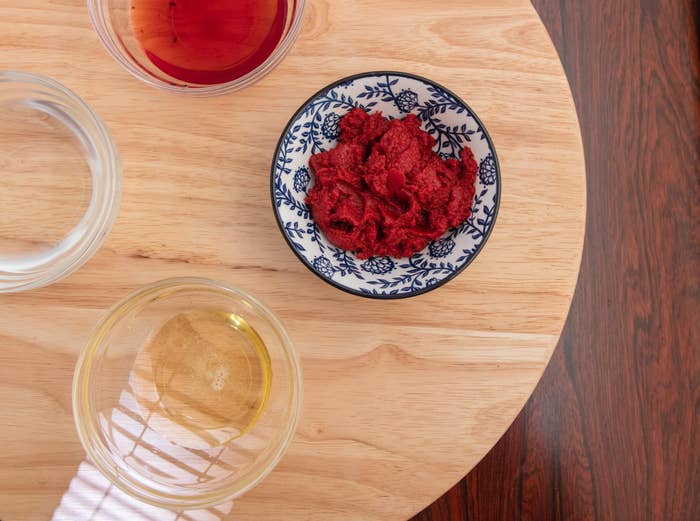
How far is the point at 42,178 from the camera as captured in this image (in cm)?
140

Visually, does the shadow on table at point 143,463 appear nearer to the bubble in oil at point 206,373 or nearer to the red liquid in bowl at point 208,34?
the bubble in oil at point 206,373

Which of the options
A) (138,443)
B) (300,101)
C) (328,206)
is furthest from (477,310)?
(138,443)

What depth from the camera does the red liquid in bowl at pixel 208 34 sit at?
52.5 inches

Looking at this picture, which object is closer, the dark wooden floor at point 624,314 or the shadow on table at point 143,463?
the shadow on table at point 143,463

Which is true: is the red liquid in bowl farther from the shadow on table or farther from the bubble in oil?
the shadow on table

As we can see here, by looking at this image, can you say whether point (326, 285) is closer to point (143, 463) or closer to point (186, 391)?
point (186, 391)

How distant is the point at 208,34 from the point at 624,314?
1.63 meters

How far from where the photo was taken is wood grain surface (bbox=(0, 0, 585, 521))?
133 cm

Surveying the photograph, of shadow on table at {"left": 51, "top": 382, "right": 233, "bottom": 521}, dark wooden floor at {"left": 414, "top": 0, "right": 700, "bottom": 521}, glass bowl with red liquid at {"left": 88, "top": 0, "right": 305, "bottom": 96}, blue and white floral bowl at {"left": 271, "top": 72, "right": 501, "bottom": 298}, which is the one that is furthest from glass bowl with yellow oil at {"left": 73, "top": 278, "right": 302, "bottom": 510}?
dark wooden floor at {"left": 414, "top": 0, "right": 700, "bottom": 521}

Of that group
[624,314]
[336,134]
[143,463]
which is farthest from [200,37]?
[624,314]

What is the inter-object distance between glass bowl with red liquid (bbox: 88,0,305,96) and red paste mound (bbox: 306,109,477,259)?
0.24 m

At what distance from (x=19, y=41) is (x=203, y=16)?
42 centimetres

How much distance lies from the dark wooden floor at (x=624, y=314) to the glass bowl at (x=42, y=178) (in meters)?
1.45

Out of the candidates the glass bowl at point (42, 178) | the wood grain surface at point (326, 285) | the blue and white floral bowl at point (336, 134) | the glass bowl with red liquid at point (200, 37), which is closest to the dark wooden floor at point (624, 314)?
the wood grain surface at point (326, 285)
